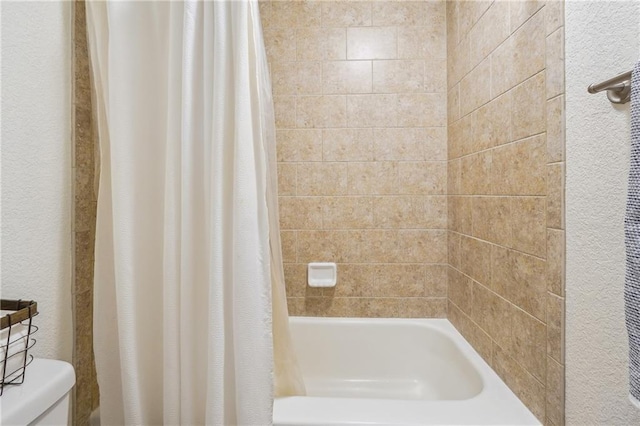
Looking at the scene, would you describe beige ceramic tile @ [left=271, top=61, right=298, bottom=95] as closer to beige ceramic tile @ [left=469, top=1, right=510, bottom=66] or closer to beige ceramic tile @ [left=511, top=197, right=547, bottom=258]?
beige ceramic tile @ [left=469, top=1, right=510, bottom=66]

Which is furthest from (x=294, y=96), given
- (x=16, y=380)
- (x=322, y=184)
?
(x=16, y=380)

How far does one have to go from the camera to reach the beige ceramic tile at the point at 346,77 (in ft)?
5.95

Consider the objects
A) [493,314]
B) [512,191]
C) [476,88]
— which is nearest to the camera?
[512,191]

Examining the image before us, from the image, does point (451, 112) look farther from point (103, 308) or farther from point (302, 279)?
point (103, 308)

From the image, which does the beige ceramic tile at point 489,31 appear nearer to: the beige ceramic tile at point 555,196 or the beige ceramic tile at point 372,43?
the beige ceramic tile at point 372,43

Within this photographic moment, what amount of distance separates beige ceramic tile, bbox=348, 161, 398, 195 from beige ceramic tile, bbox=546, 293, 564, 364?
39.7 inches

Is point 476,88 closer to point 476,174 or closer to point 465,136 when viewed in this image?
point 465,136

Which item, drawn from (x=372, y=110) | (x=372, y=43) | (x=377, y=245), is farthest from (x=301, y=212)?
(x=372, y=43)

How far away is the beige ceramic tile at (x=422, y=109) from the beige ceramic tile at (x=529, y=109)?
68 centimetres

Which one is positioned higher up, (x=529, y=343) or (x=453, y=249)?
(x=453, y=249)

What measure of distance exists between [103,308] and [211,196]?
506 mm

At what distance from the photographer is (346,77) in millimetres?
1821

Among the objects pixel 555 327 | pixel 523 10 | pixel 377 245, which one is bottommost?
pixel 555 327

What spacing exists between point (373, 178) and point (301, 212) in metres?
0.45
